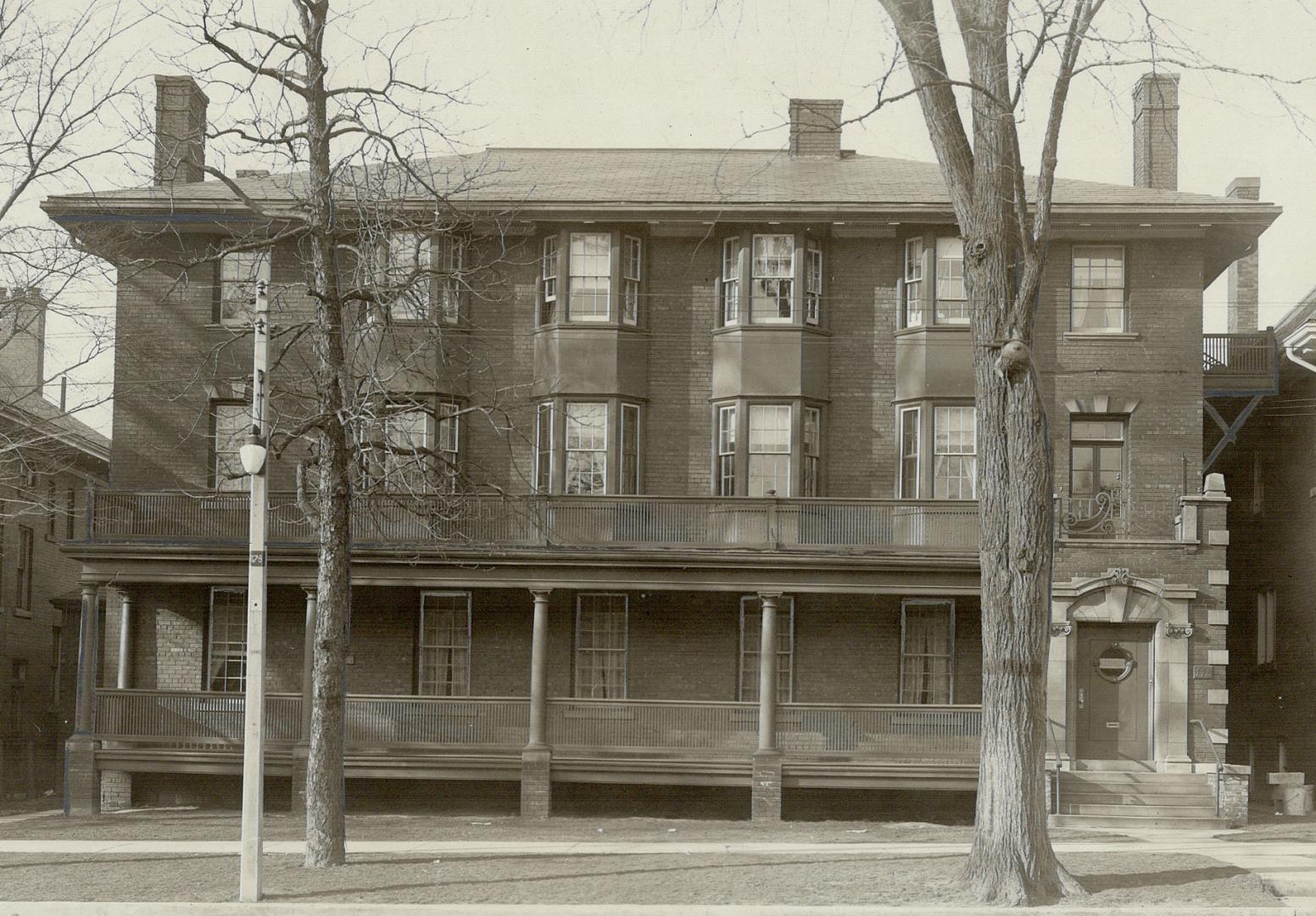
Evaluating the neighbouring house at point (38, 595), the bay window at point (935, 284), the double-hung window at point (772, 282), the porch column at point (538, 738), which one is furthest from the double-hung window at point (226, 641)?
the bay window at point (935, 284)

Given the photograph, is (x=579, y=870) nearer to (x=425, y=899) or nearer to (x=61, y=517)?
(x=425, y=899)

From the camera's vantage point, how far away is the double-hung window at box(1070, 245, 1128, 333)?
26.7 meters

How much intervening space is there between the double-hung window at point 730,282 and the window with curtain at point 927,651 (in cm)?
593

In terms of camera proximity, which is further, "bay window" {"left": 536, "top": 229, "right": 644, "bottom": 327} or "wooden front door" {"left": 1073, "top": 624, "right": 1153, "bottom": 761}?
"bay window" {"left": 536, "top": 229, "right": 644, "bottom": 327}

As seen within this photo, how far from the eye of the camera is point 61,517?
38781mm

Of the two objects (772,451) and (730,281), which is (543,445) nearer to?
(772,451)

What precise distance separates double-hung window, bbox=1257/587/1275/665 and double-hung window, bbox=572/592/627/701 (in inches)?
509

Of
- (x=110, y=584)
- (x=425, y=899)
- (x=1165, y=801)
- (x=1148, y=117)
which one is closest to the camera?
(x=425, y=899)

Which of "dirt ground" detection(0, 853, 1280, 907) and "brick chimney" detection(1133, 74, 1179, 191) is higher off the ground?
"brick chimney" detection(1133, 74, 1179, 191)

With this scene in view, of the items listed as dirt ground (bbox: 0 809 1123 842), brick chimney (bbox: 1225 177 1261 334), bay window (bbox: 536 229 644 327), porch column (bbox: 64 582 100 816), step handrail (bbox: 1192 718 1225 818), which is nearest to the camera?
dirt ground (bbox: 0 809 1123 842)

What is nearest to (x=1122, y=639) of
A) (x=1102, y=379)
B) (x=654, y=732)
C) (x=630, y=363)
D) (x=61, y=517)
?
(x=1102, y=379)

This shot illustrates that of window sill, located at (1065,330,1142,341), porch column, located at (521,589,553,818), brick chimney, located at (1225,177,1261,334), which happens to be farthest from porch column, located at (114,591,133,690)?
brick chimney, located at (1225,177,1261,334)

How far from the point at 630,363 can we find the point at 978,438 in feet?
41.6

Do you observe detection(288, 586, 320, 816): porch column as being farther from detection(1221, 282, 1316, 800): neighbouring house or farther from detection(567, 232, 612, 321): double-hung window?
detection(1221, 282, 1316, 800): neighbouring house
